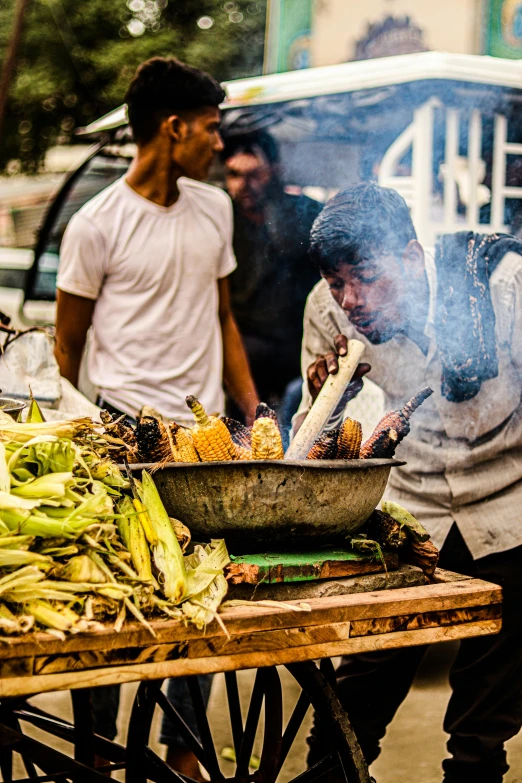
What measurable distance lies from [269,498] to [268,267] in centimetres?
→ 364

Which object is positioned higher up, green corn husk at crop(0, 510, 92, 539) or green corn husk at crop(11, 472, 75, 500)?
green corn husk at crop(11, 472, 75, 500)

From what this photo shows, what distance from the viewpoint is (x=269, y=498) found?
2023 mm

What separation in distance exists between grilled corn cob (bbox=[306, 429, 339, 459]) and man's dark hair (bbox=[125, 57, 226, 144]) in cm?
200

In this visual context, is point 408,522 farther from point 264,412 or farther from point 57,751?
point 57,751

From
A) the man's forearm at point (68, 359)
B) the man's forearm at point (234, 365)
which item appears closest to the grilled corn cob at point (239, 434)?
the man's forearm at point (68, 359)

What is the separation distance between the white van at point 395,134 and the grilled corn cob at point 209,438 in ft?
10.7

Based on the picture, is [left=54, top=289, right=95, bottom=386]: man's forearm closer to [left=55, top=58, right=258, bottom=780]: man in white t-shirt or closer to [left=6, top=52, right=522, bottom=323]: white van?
[left=55, top=58, right=258, bottom=780]: man in white t-shirt

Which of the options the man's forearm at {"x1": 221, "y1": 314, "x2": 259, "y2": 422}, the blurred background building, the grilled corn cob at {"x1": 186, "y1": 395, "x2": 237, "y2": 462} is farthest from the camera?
the blurred background building

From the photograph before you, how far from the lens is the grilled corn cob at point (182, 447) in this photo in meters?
2.17

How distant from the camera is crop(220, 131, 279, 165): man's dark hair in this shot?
5624mm

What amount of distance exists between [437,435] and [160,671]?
4.77 feet

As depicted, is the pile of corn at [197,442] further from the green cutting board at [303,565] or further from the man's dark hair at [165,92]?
the man's dark hair at [165,92]

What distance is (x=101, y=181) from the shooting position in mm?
6863

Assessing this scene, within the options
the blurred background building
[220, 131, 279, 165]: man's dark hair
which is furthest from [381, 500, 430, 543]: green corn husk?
the blurred background building
